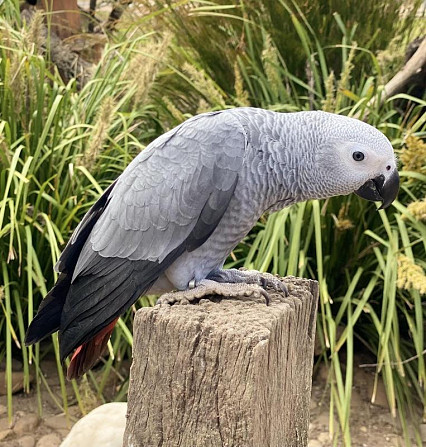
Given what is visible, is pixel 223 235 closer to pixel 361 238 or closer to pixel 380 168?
pixel 380 168

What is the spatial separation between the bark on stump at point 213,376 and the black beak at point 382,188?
1.10ft

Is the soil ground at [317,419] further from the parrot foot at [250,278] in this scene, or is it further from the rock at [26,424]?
the parrot foot at [250,278]

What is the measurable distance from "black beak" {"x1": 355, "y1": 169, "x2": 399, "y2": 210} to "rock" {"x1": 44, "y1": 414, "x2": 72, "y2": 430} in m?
1.32

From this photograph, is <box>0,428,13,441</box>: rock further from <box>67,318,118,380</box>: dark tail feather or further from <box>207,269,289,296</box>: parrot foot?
<box>207,269,289,296</box>: parrot foot

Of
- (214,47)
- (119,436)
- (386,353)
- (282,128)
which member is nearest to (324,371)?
(386,353)

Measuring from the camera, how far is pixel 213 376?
0.98 metres

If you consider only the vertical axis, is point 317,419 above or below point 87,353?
below

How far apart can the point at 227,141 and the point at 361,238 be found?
1060 millimetres

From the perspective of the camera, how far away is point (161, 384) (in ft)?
3.35

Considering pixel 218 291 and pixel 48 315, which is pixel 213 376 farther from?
pixel 48 315

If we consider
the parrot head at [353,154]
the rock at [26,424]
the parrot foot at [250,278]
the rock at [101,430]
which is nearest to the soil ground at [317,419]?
the rock at [26,424]

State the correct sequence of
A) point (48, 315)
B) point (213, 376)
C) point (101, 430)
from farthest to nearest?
point (101, 430), point (48, 315), point (213, 376)

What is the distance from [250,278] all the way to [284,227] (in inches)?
34.1

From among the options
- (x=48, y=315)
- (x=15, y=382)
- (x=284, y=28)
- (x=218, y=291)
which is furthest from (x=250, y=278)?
(x=284, y=28)
